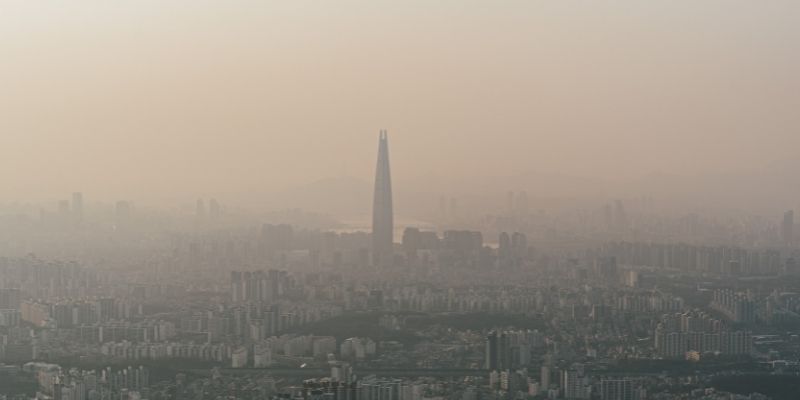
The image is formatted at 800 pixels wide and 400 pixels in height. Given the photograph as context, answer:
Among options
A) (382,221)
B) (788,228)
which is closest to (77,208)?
(382,221)

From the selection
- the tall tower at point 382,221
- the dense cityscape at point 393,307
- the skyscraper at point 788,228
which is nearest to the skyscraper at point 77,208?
the dense cityscape at point 393,307

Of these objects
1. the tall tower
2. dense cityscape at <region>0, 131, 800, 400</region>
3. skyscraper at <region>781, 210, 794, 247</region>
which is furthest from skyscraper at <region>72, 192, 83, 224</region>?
skyscraper at <region>781, 210, 794, 247</region>

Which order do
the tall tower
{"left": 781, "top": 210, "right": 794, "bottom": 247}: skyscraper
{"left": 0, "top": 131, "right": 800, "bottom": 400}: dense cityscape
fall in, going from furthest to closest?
1. the tall tower
2. {"left": 781, "top": 210, "right": 794, "bottom": 247}: skyscraper
3. {"left": 0, "top": 131, "right": 800, "bottom": 400}: dense cityscape

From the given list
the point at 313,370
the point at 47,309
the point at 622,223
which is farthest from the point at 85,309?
the point at 622,223

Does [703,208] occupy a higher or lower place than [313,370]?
higher

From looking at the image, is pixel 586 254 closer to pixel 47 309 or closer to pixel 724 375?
pixel 724 375

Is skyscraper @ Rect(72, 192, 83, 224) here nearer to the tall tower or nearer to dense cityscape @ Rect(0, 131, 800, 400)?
dense cityscape @ Rect(0, 131, 800, 400)

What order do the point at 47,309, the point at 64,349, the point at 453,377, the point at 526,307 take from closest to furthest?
the point at 453,377 → the point at 64,349 → the point at 47,309 → the point at 526,307

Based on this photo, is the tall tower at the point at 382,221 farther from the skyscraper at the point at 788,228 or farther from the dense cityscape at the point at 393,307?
the skyscraper at the point at 788,228
